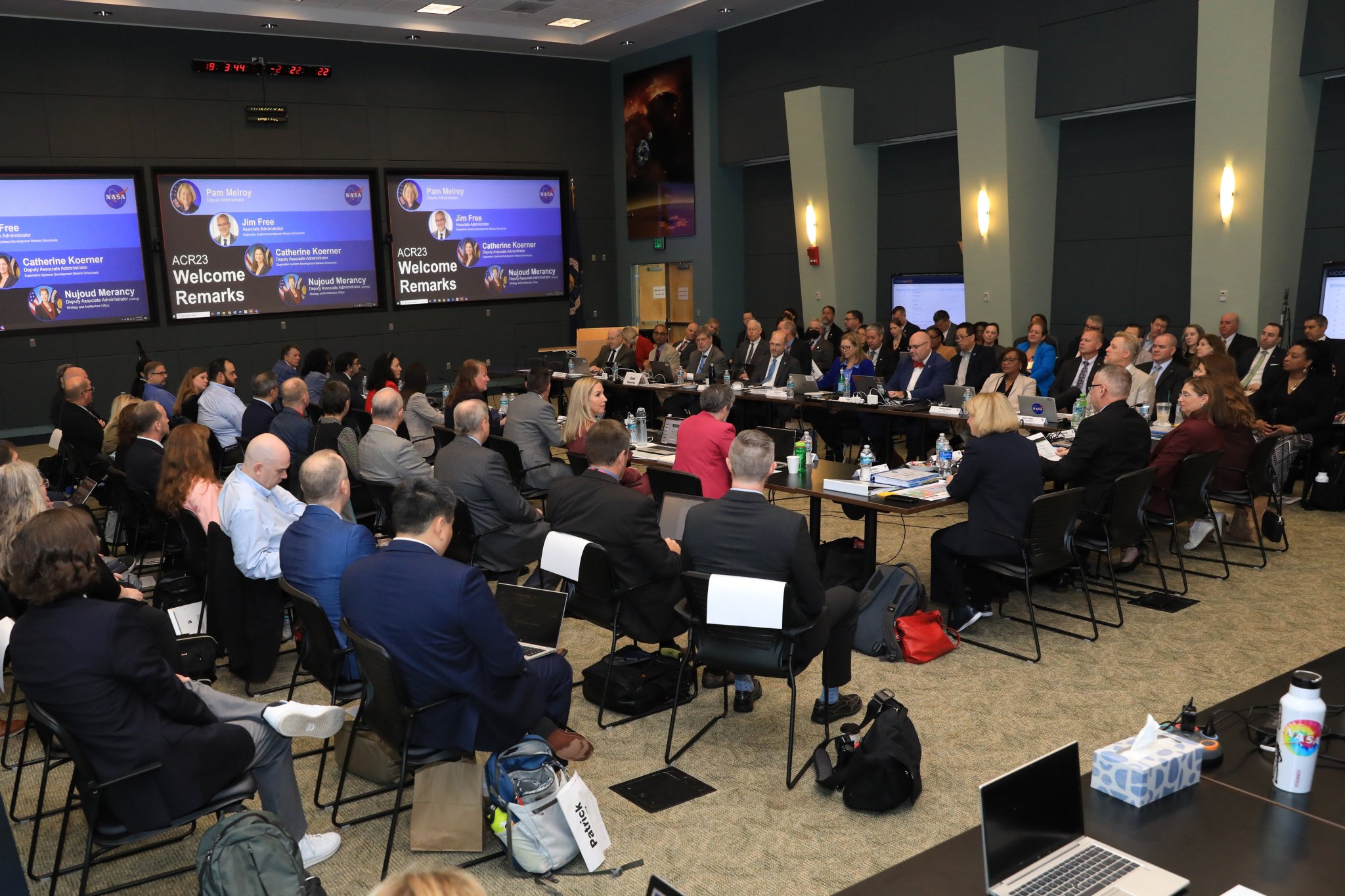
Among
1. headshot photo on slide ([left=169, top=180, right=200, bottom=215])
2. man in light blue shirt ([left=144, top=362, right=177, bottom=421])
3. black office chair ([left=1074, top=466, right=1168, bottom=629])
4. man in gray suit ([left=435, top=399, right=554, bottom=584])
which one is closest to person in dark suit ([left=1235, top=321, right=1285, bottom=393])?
black office chair ([left=1074, top=466, right=1168, bottom=629])

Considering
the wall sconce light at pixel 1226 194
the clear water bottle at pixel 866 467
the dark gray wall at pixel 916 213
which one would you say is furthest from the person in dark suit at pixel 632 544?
the dark gray wall at pixel 916 213

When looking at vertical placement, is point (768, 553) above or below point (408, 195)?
below

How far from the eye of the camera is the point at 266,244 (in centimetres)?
1345

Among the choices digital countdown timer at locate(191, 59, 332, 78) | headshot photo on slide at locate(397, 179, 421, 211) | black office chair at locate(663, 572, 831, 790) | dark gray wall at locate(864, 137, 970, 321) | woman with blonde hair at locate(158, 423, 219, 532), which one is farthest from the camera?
headshot photo on slide at locate(397, 179, 421, 211)

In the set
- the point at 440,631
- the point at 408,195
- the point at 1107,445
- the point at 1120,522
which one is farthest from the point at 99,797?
the point at 408,195

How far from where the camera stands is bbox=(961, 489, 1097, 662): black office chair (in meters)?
4.83

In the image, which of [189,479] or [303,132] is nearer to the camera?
[189,479]

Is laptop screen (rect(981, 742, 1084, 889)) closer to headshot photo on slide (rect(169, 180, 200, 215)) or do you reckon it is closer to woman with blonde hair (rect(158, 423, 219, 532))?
woman with blonde hair (rect(158, 423, 219, 532))

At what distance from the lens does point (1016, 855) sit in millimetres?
1909

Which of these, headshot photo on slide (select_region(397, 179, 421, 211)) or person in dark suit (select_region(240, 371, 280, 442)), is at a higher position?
headshot photo on slide (select_region(397, 179, 421, 211))

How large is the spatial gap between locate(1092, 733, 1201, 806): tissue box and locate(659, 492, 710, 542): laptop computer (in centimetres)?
289

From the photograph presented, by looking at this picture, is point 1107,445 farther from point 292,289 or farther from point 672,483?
point 292,289

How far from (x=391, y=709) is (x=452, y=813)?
45 centimetres

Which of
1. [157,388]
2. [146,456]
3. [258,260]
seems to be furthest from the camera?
[258,260]
